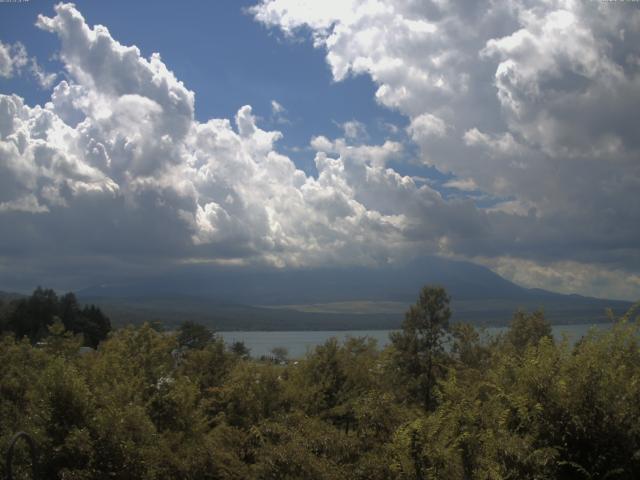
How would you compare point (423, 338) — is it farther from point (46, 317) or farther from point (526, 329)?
point (46, 317)

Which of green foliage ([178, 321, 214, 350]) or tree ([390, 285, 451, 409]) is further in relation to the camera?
green foliage ([178, 321, 214, 350])

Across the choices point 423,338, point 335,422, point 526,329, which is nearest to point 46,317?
point 423,338

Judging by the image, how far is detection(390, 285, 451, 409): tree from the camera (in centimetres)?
3281

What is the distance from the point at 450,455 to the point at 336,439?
3137 millimetres

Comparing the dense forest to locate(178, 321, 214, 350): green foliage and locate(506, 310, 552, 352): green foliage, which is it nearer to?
locate(506, 310, 552, 352): green foliage

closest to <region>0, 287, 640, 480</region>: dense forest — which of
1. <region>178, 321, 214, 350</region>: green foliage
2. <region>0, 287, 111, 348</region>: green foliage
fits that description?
<region>178, 321, 214, 350</region>: green foliage

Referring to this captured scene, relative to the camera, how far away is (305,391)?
836 inches

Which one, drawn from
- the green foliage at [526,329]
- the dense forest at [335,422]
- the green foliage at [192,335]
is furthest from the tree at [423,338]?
the green foliage at [192,335]

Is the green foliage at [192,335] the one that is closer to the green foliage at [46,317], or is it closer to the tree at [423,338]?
the green foliage at [46,317]

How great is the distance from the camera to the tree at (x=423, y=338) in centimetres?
3281

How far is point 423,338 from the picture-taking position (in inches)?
1328

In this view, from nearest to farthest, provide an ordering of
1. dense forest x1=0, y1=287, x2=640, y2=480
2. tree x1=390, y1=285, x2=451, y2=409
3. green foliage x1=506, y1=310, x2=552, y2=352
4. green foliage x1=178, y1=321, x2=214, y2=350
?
dense forest x1=0, y1=287, x2=640, y2=480 → tree x1=390, y1=285, x2=451, y2=409 → green foliage x1=506, y1=310, x2=552, y2=352 → green foliage x1=178, y1=321, x2=214, y2=350

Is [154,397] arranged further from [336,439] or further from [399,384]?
[399,384]

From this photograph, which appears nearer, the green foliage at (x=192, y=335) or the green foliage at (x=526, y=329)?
the green foliage at (x=526, y=329)
